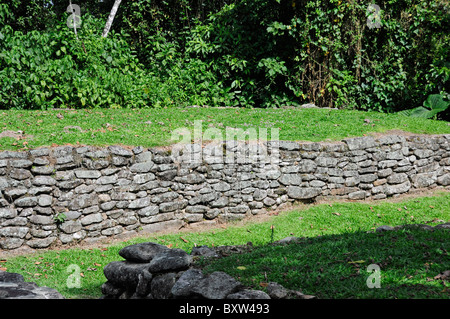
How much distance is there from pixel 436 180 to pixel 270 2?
6110mm

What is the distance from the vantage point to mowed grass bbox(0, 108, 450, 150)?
692 centimetres

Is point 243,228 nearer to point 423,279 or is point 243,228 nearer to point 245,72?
point 423,279

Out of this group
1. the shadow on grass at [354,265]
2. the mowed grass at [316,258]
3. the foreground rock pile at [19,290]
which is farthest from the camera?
the mowed grass at [316,258]

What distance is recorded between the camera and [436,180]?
357 inches

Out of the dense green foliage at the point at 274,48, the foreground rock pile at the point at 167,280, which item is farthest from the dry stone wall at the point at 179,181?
the dense green foliage at the point at 274,48

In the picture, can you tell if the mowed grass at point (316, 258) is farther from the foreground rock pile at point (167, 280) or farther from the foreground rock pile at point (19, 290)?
the foreground rock pile at point (19, 290)

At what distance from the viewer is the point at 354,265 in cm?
393

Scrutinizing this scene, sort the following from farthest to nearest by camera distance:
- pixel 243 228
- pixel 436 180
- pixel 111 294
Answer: pixel 436 180
pixel 243 228
pixel 111 294

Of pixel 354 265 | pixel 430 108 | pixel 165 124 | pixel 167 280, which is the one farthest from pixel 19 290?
pixel 430 108

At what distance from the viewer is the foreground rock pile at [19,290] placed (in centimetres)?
323

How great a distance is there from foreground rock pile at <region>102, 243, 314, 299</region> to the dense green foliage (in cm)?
640

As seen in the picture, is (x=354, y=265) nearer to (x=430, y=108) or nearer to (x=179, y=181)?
(x=179, y=181)

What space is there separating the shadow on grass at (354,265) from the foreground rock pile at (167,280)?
0.27 meters
